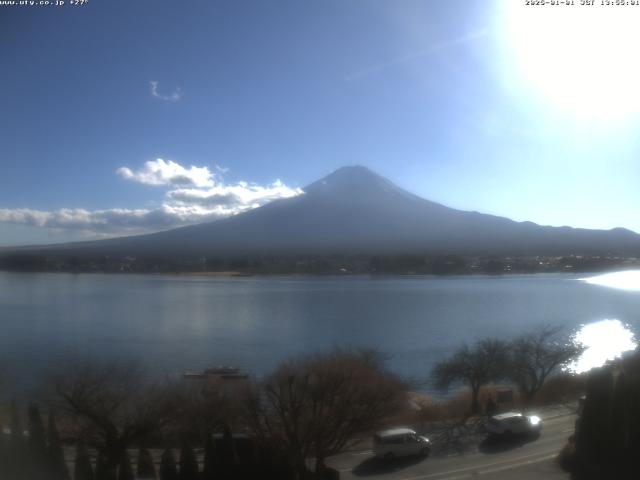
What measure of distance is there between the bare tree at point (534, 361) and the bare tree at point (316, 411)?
205 centimetres

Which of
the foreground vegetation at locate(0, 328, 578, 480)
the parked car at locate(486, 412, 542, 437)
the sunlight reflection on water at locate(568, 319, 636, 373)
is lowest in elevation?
the sunlight reflection on water at locate(568, 319, 636, 373)

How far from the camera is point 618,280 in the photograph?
69.0 ft

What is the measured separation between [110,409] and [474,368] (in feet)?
11.5

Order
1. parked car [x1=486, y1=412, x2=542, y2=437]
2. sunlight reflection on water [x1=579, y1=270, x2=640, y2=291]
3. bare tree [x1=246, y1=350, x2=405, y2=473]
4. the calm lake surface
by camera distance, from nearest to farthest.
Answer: bare tree [x1=246, y1=350, x2=405, y2=473] → parked car [x1=486, y1=412, x2=542, y2=437] → the calm lake surface → sunlight reflection on water [x1=579, y1=270, x2=640, y2=291]

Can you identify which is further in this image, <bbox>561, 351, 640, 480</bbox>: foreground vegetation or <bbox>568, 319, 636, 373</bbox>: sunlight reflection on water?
<bbox>568, 319, 636, 373</bbox>: sunlight reflection on water

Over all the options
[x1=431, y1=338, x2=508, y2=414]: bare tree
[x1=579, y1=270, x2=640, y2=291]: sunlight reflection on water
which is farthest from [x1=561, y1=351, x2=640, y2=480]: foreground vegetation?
[x1=579, y1=270, x2=640, y2=291]: sunlight reflection on water

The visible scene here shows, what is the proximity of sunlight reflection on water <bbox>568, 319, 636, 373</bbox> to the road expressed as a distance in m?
1.86

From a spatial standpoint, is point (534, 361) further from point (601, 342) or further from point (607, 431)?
point (607, 431)

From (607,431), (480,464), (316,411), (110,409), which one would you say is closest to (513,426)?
(480,464)

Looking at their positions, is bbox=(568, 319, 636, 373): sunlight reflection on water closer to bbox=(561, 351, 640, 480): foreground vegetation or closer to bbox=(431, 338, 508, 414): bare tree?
bbox=(431, 338, 508, 414): bare tree

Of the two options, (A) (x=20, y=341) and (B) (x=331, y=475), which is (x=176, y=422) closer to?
(B) (x=331, y=475)

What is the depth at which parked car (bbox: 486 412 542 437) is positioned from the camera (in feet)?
12.1

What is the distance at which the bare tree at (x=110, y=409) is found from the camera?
3.32 metres

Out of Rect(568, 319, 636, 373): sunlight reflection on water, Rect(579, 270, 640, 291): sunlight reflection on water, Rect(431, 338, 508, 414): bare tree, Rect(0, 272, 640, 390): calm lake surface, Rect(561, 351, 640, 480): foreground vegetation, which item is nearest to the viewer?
Rect(561, 351, 640, 480): foreground vegetation
